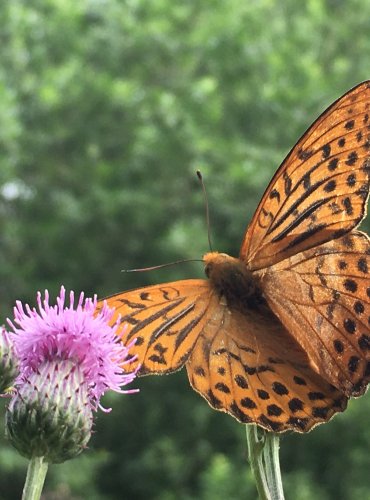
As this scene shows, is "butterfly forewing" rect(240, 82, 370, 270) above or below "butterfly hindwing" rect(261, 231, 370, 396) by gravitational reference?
above

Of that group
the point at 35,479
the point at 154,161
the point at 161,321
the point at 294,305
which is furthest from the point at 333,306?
the point at 154,161

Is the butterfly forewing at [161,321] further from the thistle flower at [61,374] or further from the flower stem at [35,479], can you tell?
the flower stem at [35,479]

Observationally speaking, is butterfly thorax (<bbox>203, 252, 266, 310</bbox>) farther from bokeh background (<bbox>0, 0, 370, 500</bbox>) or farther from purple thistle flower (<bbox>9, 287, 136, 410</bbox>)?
bokeh background (<bbox>0, 0, 370, 500</bbox>)

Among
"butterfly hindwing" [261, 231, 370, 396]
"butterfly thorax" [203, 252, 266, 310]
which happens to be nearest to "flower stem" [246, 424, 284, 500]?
"butterfly hindwing" [261, 231, 370, 396]

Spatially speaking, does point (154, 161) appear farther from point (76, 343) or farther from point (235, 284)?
point (76, 343)

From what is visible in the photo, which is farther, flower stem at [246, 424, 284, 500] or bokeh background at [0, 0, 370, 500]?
bokeh background at [0, 0, 370, 500]

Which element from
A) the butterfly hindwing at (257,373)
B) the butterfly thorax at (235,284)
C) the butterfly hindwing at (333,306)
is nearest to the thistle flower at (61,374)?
the butterfly hindwing at (257,373)

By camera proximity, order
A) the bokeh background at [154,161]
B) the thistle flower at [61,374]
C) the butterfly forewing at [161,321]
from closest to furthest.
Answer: the thistle flower at [61,374] < the butterfly forewing at [161,321] < the bokeh background at [154,161]
